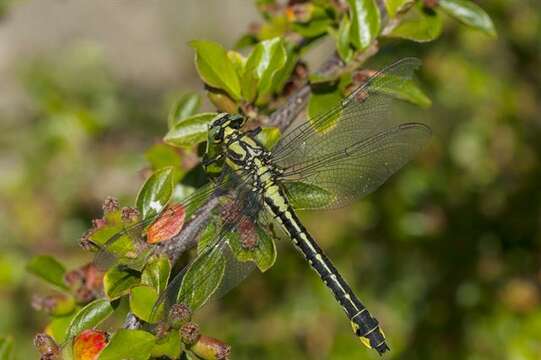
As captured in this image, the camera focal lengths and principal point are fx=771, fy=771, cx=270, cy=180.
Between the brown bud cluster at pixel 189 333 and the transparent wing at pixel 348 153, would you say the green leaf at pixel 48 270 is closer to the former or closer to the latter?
the brown bud cluster at pixel 189 333

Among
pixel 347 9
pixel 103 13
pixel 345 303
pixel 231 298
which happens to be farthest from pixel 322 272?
pixel 103 13

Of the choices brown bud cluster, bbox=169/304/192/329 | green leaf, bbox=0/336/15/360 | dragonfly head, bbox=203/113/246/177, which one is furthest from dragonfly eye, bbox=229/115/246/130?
green leaf, bbox=0/336/15/360

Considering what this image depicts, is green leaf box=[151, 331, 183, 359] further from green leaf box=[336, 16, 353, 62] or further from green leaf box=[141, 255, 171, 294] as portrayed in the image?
green leaf box=[336, 16, 353, 62]

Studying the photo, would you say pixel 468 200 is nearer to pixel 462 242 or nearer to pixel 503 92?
pixel 462 242

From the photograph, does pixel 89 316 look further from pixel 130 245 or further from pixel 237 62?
pixel 237 62

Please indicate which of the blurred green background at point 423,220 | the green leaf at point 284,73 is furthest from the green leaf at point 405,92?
the blurred green background at point 423,220
